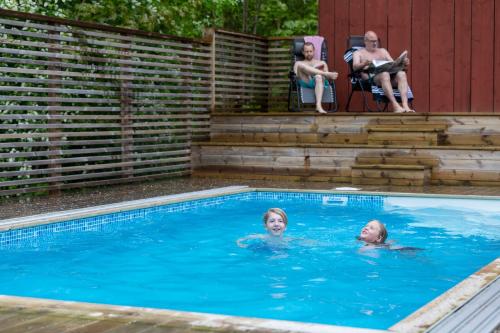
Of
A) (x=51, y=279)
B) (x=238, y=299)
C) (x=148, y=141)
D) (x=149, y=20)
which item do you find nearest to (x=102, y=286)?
(x=51, y=279)

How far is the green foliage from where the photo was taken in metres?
10.6

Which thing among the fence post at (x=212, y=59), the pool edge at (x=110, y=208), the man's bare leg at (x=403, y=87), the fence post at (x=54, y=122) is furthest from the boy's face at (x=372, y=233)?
the fence post at (x=212, y=59)

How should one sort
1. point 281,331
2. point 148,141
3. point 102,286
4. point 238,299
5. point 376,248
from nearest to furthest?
point 281,331
point 238,299
point 102,286
point 376,248
point 148,141

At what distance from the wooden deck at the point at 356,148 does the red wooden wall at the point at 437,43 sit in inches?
67.9

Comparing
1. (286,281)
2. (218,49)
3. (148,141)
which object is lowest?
(286,281)

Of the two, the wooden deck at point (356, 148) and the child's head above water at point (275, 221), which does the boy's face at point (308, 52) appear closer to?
the wooden deck at point (356, 148)

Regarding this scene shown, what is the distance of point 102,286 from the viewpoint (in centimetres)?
471

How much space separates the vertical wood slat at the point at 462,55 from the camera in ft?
37.0

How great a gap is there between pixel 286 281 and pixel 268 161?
541 cm

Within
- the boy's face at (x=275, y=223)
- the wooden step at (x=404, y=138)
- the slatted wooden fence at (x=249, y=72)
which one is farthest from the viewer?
the slatted wooden fence at (x=249, y=72)

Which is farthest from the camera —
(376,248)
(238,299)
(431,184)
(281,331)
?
(431,184)

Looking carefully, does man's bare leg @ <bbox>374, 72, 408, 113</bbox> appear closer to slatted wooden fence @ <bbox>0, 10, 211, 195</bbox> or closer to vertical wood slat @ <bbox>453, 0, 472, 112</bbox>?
vertical wood slat @ <bbox>453, 0, 472, 112</bbox>

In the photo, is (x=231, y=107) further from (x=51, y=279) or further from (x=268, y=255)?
(x=51, y=279)

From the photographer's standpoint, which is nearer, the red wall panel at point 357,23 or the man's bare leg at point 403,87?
the man's bare leg at point 403,87
